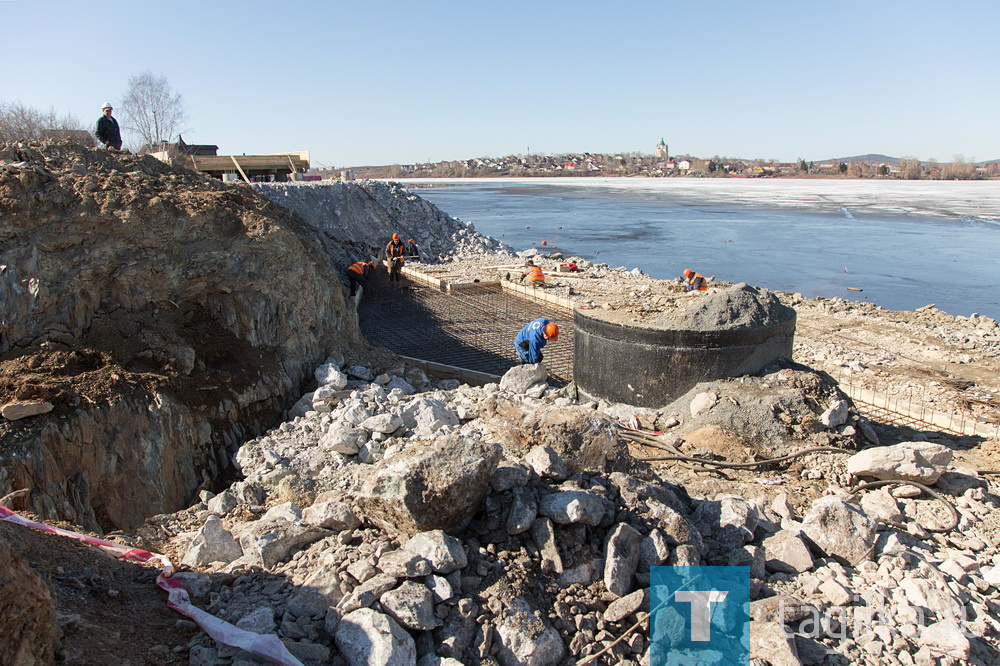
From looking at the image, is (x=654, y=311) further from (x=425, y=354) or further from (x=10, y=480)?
(x=10, y=480)

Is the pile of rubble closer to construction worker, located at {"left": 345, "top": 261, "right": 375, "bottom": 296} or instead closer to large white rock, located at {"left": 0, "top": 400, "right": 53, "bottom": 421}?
large white rock, located at {"left": 0, "top": 400, "right": 53, "bottom": 421}

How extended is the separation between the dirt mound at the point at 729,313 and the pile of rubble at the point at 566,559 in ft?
6.09

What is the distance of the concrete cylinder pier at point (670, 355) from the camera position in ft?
20.9

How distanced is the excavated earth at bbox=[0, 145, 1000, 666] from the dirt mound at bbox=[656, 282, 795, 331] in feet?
0.32

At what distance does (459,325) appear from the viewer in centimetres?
1236

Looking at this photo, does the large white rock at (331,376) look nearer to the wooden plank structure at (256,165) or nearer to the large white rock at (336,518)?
the large white rock at (336,518)

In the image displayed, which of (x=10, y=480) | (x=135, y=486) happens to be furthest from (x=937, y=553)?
(x=10, y=480)

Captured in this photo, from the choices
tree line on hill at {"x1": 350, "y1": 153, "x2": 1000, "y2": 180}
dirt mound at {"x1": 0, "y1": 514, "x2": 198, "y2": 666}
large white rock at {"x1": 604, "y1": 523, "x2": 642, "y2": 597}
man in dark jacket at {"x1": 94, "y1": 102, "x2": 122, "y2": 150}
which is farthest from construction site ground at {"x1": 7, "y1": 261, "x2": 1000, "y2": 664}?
→ tree line on hill at {"x1": 350, "y1": 153, "x2": 1000, "y2": 180}

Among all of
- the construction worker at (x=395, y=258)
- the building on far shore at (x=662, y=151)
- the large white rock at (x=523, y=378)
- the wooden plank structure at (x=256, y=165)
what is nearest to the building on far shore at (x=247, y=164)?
the wooden plank structure at (x=256, y=165)

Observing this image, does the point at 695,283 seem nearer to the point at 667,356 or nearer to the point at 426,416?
the point at 667,356

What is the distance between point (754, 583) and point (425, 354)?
7.67 meters

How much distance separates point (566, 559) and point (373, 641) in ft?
3.61

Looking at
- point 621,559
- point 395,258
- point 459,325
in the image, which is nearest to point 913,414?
point 621,559

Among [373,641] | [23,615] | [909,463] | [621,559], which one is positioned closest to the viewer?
[23,615]
